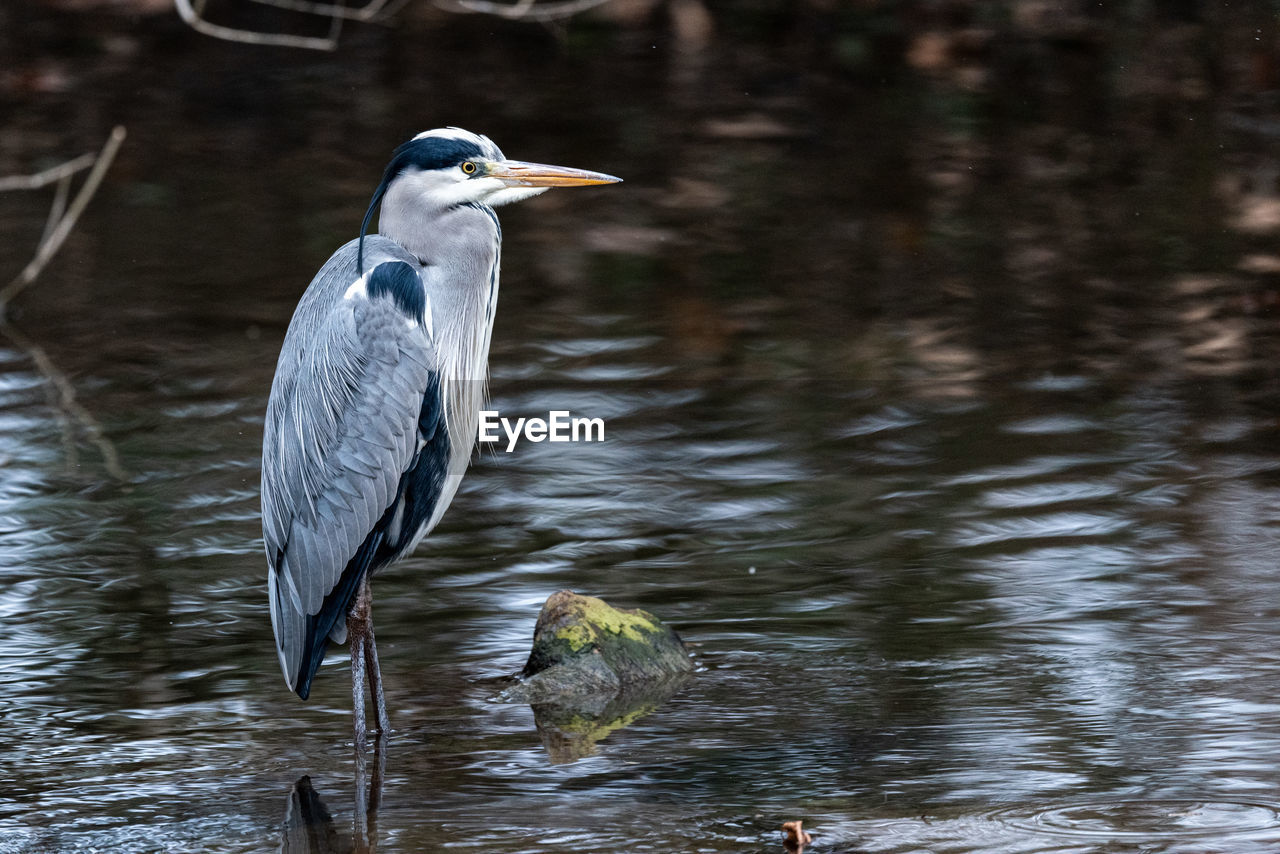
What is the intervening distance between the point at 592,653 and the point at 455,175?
1363 mm

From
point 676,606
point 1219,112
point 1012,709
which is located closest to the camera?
point 1012,709

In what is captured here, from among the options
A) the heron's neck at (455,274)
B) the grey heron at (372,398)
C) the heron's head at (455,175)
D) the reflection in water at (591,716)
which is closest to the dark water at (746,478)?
the reflection in water at (591,716)

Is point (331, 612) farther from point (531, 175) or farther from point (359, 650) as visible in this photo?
point (531, 175)

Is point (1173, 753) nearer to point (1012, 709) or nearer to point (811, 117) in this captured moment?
point (1012, 709)

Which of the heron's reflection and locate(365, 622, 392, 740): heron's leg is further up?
locate(365, 622, 392, 740): heron's leg

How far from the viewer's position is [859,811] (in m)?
4.32

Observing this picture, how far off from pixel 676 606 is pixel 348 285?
57.5 inches

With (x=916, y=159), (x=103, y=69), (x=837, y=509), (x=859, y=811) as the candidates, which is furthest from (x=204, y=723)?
(x=103, y=69)

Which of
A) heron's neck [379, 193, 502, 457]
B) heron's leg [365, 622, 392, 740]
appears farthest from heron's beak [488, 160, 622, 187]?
heron's leg [365, 622, 392, 740]

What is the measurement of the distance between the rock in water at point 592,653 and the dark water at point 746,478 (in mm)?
119

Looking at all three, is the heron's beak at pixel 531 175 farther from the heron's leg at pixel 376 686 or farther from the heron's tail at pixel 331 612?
the heron's leg at pixel 376 686

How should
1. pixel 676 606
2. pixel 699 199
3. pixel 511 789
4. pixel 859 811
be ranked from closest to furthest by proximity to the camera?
1. pixel 859 811
2. pixel 511 789
3. pixel 676 606
4. pixel 699 199

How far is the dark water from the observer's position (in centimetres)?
461

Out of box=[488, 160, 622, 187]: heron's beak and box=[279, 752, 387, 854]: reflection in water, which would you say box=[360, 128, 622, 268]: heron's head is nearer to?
box=[488, 160, 622, 187]: heron's beak
